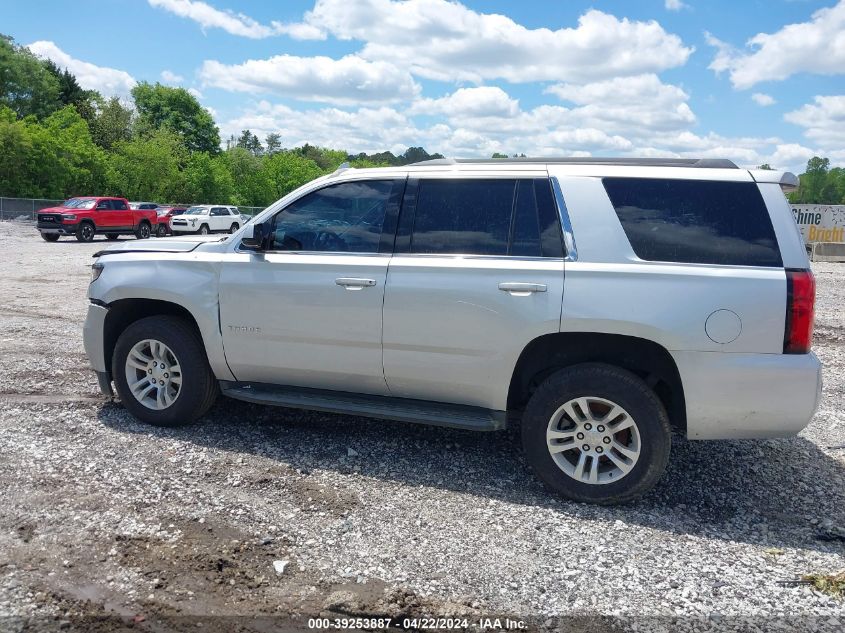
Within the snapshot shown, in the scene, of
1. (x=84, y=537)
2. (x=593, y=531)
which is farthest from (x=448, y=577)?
(x=84, y=537)

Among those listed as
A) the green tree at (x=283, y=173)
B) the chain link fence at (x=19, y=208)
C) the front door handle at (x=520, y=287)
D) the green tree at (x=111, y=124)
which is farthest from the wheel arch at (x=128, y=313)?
the green tree at (x=283, y=173)

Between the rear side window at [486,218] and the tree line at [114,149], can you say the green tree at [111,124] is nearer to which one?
the tree line at [114,149]

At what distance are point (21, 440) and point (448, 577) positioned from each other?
344 cm

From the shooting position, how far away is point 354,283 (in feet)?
14.8

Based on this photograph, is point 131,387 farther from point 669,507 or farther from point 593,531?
point 669,507

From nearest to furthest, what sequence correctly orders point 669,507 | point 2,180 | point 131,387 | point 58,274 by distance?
point 669,507, point 131,387, point 58,274, point 2,180

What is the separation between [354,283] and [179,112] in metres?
83.1

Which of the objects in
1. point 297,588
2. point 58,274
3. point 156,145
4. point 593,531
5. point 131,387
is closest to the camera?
point 297,588

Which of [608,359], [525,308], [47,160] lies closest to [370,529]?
[525,308]

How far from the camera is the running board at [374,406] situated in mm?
4301

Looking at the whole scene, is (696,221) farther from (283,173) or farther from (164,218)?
(283,173)

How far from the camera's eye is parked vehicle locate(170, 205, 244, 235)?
34.0 meters

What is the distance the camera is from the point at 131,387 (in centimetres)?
524

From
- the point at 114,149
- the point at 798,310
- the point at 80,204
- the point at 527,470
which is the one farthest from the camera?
the point at 114,149
